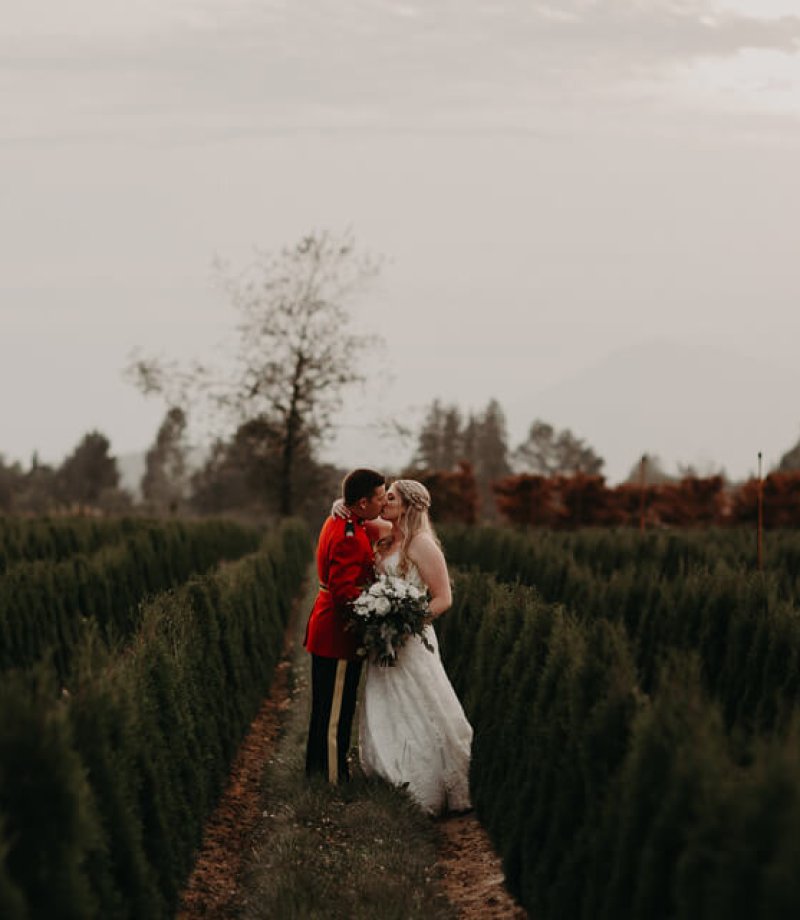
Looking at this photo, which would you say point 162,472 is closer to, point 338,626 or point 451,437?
point 451,437

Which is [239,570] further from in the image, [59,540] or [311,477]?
[311,477]

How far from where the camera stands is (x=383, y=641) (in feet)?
26.2

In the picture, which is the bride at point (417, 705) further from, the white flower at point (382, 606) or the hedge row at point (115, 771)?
the hedge row at point (115, 771)

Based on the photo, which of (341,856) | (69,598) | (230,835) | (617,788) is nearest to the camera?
(617,788)

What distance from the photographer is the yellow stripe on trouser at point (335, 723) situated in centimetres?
833

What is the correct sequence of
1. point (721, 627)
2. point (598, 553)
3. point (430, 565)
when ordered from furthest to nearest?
point (598, 553) < point (721, 627) < point (430, 565)

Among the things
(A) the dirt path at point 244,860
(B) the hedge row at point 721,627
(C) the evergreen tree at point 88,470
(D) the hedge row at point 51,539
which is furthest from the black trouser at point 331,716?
(C) the evergreen tree at point 88,470

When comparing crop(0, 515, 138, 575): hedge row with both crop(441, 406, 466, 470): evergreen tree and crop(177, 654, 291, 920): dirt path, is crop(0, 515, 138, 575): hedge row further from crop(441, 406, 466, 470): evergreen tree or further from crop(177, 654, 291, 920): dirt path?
crop(441, 406, 466, 470): evergreen tree

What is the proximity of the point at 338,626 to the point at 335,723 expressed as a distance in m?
0.66

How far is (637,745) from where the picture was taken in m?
4.53

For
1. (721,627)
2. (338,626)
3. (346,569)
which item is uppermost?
(346,569)

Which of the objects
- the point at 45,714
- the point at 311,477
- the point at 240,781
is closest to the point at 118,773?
the point at 45,714

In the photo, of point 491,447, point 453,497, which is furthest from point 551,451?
point 453,497

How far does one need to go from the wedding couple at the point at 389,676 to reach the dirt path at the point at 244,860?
18.0 inches
